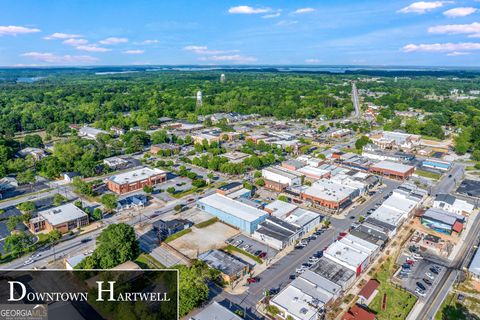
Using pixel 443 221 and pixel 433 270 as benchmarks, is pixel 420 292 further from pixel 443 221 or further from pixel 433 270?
pixel 443 221

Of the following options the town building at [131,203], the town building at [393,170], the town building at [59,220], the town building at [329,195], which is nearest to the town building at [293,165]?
the town building at [329,195]

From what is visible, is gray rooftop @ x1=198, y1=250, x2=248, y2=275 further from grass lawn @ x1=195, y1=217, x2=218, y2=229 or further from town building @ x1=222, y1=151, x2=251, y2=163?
town building @ x1=222, y1=151, x2=251, y2=163

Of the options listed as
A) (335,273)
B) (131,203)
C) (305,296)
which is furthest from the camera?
(131,203)

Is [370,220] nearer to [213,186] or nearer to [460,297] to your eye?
[460,297]

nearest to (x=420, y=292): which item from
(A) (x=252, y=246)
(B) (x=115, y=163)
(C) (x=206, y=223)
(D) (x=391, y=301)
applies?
(D) (x=391, y=301)

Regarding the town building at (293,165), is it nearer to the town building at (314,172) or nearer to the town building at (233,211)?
the town building at (314,172)

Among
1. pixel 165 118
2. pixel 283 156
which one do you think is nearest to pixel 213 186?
pixel 283 156
